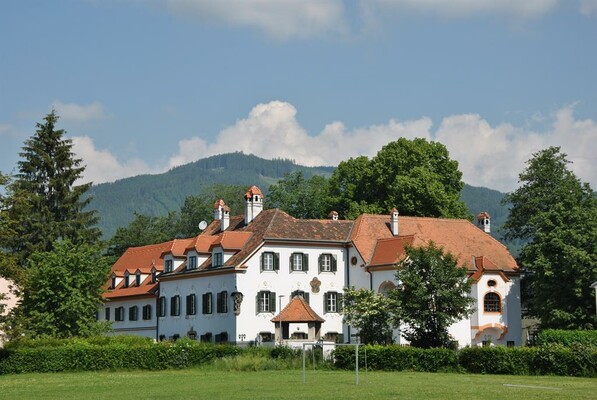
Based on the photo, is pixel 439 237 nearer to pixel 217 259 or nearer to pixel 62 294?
pixel 217 259

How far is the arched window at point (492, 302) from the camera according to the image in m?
70.2

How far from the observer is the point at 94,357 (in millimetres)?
53562

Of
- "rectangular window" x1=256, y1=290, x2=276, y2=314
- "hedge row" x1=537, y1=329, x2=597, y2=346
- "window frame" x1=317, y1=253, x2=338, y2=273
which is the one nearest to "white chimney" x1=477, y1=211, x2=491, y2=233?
"window frame" x1=317, y1=253, x2=338, y2=273

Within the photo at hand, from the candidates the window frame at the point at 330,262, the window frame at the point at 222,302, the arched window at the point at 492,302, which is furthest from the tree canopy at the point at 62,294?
the arched window at the point at 492,302

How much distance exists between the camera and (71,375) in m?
50.2

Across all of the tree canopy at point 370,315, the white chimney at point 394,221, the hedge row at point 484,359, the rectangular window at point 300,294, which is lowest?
the hedge row at point 484,359

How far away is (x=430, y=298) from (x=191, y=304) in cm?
2430

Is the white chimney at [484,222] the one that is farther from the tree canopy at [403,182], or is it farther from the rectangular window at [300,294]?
the rectangular window at [300,294]

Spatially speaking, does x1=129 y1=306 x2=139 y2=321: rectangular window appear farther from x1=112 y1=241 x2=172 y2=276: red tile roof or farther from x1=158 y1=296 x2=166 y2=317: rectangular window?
x1=158 y1=296 x2=166 y2=317: rectangular window

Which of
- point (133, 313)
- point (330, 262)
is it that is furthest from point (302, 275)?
point (133, 313)

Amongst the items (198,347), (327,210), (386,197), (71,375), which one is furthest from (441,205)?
(71,375)

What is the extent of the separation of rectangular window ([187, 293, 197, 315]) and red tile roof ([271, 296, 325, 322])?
8.32m

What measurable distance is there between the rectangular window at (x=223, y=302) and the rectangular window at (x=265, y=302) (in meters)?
2.30

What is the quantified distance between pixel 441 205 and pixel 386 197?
488 centimetres
